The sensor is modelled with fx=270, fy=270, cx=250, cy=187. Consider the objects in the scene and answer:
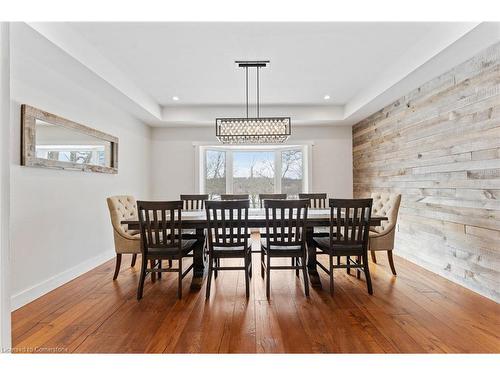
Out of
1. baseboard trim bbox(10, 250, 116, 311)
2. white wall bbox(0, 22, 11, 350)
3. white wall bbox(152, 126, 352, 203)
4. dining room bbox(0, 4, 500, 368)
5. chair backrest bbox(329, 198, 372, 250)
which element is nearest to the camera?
white wall bbox(0, 22, 11, 350)

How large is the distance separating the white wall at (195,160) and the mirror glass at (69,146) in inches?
67.1

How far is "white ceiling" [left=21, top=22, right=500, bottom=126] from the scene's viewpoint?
251cm

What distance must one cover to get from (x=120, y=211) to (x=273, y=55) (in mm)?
2557

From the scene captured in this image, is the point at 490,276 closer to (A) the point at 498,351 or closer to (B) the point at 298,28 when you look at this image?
(A) the point at 498,351

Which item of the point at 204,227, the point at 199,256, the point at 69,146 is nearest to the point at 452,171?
the point at 204,227

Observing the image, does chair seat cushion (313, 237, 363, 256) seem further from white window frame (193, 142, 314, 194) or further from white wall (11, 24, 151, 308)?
white window frame (193, 142, 314, 194)

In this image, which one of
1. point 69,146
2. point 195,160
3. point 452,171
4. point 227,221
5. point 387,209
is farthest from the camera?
point 195,160

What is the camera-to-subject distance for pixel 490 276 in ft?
8.39

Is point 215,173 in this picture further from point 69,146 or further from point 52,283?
point 52,283

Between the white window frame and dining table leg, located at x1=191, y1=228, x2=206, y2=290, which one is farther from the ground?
the white window frame

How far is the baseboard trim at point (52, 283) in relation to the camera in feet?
7.82

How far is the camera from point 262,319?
218 cm

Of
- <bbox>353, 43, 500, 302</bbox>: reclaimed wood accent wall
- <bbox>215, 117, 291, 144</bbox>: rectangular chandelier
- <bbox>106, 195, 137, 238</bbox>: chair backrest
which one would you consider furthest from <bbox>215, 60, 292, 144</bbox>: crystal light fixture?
<bbox>353, 43, 500, 302</bbox>: reclaimed wood accent wall

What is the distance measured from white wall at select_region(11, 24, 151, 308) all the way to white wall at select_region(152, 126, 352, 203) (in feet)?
4.85
